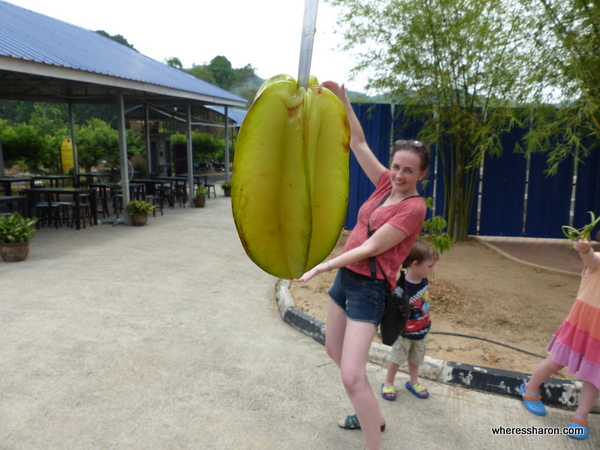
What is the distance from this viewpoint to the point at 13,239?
565 centimetres

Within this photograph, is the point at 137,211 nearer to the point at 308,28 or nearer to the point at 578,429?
the point at 578,429

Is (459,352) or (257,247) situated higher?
(257,247)

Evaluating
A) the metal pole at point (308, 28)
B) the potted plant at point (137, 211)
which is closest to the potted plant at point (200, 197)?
the potted plant at point (137, 211)

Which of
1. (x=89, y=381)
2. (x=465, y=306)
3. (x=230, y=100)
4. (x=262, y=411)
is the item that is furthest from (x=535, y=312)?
(x=230, y=100)

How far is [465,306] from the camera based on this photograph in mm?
4148

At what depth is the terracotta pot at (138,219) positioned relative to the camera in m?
8.34

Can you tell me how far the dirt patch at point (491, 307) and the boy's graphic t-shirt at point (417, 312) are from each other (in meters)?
0.76

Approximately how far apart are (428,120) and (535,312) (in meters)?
3.47

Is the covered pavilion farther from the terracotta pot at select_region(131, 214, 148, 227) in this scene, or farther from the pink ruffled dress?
the pink ruffled dress

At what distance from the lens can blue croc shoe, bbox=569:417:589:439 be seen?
236cm

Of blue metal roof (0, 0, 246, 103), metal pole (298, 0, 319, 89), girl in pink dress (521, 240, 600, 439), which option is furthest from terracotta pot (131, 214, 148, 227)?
metal pole (298, 0, 319, 89)

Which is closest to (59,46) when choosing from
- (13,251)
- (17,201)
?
(17,201)

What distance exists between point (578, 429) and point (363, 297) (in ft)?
4.84

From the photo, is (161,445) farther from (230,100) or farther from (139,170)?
(139,170)
